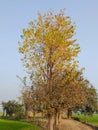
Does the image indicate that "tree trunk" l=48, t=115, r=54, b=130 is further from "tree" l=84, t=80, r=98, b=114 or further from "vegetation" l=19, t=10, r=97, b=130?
"tree" l=84, t=80, r=98, b=114

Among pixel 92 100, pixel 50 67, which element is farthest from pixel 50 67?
pixel 92 100

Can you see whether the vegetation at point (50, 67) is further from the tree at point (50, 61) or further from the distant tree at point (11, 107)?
the distant tree at point (11, 107)

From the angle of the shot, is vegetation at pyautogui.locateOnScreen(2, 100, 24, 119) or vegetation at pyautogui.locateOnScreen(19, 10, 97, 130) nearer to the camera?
vegetation at pyautogui.locateOnScreen(19, 10, 97, 130)

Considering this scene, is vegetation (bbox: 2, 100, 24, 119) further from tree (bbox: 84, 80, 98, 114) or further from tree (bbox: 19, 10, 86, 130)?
tree (bbox: 19, 10, 86, 130)

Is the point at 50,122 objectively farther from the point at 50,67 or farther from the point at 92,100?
the point at 92,100

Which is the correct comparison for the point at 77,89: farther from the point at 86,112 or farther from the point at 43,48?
the point at 86,112

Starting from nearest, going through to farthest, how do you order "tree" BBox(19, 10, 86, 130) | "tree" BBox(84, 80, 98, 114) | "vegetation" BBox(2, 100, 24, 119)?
"tree" BBox(19, 10, 86, 130) < "tree" BBox(84, 80, 98, 114) < "vegetation" BBox(2, 100, 24, 119)

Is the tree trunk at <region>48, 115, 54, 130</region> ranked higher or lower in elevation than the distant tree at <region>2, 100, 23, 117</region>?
lower

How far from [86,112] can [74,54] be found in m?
76.1

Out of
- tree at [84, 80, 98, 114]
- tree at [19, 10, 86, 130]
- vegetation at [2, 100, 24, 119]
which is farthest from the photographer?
vegetation at [2, 100, 24, 119]

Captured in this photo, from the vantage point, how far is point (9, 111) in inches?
4845

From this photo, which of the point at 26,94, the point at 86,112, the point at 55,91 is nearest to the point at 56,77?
the point at 55,91

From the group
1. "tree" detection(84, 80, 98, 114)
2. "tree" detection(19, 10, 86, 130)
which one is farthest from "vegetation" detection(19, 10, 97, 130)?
"tree" detection(84, 80, 98, 114)

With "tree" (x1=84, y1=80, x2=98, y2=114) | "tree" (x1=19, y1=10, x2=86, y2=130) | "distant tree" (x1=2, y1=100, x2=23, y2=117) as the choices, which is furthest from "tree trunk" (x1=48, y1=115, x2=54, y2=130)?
"distant tree" (x1=2, y1=100, x2=23, y2=117)
